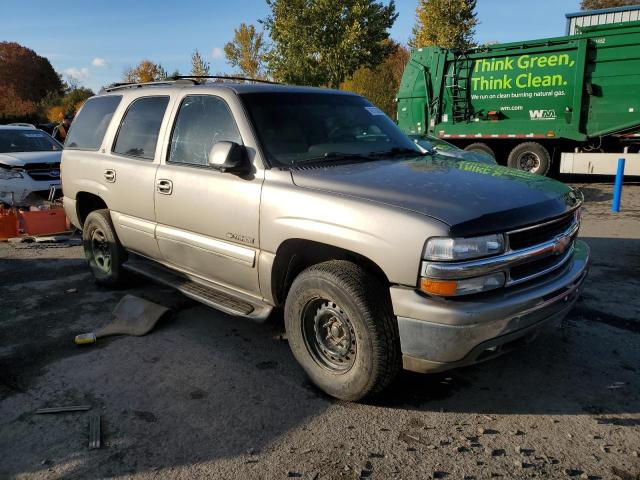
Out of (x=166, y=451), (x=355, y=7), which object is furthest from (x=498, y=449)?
(x=355, y=7)

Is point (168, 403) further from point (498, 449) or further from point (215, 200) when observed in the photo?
point (498, 449)

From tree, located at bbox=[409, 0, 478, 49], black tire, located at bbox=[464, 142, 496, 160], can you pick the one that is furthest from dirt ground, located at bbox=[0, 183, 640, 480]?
tree, located at bbox=[409, 0, 478, 49]

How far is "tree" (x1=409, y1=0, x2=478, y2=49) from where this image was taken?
28094mm

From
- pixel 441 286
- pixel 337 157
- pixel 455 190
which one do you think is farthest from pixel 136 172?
pixel 441 286

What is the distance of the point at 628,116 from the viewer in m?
11.6

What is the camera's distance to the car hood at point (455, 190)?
8.66ft

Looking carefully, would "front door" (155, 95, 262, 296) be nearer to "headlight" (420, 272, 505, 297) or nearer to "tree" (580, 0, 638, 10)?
"headlight" (420, 272, 505, 297)

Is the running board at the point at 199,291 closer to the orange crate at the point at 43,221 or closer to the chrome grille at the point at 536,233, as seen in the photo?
the chrome grille at the point at 536,233

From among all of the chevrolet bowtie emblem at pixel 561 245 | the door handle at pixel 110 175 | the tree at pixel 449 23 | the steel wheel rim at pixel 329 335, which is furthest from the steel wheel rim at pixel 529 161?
the tree at pixel 449 23

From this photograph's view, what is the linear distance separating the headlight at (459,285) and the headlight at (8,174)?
8106mm

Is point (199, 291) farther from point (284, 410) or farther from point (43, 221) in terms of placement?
point (43, 221)

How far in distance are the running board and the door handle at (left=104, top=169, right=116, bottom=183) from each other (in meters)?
0.74

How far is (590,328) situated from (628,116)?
961 centimetres

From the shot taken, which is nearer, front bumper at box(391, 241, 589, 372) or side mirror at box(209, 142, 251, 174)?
front bumper at box(391, 241, 589, 372)
